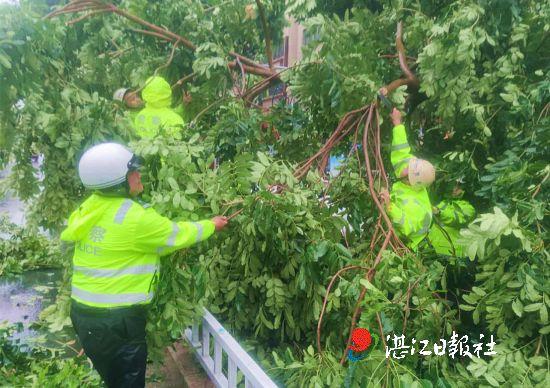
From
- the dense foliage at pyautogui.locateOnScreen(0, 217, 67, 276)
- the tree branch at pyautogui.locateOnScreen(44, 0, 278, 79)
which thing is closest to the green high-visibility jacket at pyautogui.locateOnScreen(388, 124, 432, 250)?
the tree branch at pyautogui.locateOnScreen(44, 0, 278, 79)

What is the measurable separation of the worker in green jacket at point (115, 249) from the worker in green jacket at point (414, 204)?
4.42 ft

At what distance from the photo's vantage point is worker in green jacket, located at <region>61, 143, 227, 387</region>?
2365mm

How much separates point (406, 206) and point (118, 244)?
188 centimetres

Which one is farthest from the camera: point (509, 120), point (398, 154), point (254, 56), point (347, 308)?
point (254, 56)

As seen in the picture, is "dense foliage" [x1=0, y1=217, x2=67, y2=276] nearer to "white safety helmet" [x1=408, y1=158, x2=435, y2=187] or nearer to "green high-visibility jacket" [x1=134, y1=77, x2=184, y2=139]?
"green high-visibility jacket" [x1=134, y1=77, x2=184, y2=139]

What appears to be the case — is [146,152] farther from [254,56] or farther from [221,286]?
[254,56]

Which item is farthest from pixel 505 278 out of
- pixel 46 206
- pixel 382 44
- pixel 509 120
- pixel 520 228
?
pixel 46 206

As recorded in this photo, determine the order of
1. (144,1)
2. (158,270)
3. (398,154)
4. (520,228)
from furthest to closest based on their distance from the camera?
(144,1) → (398,154) → (158,270) → (520,228)

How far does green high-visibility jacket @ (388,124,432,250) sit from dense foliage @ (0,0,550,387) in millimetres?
241

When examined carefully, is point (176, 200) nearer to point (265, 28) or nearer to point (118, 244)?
point (118, 244)

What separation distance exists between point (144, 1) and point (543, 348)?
4.21 metres

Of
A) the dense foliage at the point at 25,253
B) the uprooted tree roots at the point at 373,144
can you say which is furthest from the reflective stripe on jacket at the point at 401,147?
the dense foliage at the point at 25,253

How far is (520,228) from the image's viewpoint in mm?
2207

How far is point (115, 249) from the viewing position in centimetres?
240
